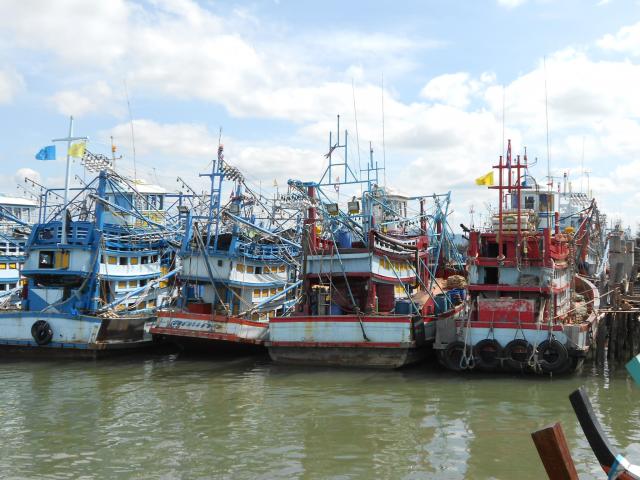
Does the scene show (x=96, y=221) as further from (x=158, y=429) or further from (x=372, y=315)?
(x=158, y=429)

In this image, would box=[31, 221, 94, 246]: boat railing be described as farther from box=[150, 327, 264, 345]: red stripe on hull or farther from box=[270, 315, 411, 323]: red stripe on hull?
box=[270, 315, 411, 323]: red stripe on hull

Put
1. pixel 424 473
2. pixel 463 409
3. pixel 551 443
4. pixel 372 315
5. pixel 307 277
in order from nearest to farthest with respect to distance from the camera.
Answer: pixel 551 443, pixel 424 473, pixel 463 409, pixel 372 315, pixel 307 277

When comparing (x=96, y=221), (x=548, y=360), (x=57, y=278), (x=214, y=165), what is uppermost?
(x=214, y=165)

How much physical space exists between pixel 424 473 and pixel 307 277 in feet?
46.8

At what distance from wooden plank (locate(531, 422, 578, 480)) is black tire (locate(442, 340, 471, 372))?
16118 mm

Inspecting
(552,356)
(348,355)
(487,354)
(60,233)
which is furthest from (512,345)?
(60,233)

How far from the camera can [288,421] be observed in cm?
1673

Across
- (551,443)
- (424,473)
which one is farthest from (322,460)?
(551,443)

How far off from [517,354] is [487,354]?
997 mm

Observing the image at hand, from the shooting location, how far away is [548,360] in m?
22.0

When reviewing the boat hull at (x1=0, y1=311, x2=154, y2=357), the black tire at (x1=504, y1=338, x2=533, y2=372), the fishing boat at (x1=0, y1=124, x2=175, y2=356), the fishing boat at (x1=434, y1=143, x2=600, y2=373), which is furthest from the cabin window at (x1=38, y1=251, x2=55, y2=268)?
the black tire at (x1=504, y1=338, x2=533, y2=372)

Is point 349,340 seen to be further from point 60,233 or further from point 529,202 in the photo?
point 529,202

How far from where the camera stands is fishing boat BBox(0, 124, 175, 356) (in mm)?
26109

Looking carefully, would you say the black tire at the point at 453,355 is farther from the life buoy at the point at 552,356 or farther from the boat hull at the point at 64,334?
the boat hull at the point at 64,334
